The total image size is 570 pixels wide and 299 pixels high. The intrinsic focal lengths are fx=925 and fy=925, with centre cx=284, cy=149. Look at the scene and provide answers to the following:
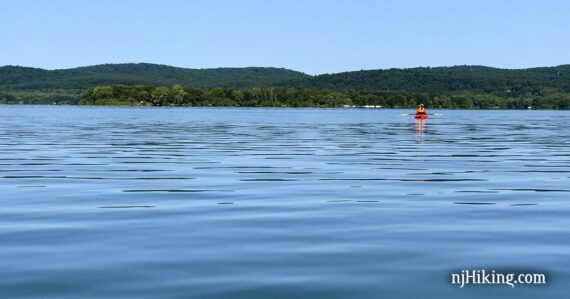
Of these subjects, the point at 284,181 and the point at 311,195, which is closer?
the point at 311,195

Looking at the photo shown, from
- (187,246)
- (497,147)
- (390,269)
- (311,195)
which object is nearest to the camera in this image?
(390,269)

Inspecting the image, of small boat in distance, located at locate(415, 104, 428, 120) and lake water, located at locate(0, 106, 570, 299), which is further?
small boat in distance, located at locate(415, 104, 428, 120)

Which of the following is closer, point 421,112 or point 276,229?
point 276,229

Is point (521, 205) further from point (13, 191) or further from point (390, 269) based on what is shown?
point (13, 191)

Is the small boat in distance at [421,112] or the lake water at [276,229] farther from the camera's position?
the small boat in distance at [421,112]

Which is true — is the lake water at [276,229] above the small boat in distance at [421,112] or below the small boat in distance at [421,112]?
above

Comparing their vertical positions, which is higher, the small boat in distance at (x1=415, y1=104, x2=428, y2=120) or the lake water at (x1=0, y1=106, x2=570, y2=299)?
the lake water at (x1=0, y1=106, x2=570, y2=299)

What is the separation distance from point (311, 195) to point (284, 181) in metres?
4.23

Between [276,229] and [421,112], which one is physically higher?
[276,229]

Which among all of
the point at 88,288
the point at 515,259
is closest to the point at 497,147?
the point at 515,259

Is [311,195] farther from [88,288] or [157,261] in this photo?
[88,288]

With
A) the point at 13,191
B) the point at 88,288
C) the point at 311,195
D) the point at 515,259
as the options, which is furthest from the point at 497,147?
the point at 88,288

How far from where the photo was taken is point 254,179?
2717 cm

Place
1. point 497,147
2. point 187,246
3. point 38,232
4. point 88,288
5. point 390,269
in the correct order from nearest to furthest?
1. point 88,288
2. point 390,269
3. point 187,246
4. point 38,232
5. point 497,147
